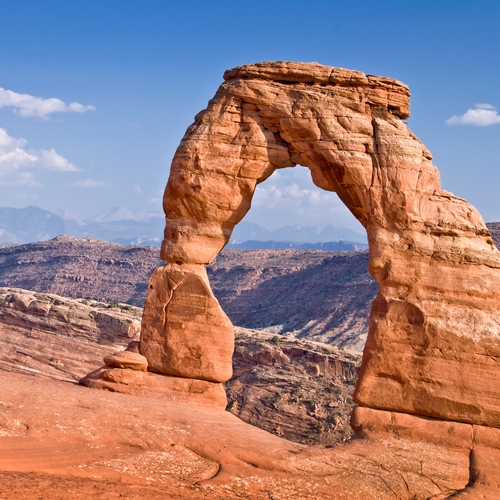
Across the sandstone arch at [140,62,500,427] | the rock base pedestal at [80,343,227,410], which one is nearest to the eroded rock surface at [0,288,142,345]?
the rock base pedestal at [80,343,227,410]

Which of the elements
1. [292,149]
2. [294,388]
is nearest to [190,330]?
[292,149]

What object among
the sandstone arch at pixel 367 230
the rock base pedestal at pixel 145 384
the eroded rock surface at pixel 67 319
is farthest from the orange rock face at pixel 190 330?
the eroded rock surface at pixel 67 319

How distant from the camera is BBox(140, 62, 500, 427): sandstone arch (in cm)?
1585

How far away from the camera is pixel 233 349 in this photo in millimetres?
18109

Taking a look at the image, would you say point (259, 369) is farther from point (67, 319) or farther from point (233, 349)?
point (233, 349)

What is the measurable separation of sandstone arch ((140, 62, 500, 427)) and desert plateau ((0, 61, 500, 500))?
32 millimetres

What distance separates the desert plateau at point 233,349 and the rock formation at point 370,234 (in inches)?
1.3

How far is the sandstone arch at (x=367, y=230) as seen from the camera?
1585 centimetres

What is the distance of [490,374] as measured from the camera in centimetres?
1560

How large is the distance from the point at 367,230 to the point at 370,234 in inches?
18.3

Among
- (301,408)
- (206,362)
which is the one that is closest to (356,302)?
(301,408)

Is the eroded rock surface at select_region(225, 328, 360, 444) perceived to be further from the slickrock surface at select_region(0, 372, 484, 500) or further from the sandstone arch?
the slickrock surface at select_region(0, 372, 484, 500)

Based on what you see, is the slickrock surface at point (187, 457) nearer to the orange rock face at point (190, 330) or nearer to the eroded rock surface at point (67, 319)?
the orange rock face at point (190, 330)

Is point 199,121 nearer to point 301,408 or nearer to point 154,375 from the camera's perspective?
point 154,375
